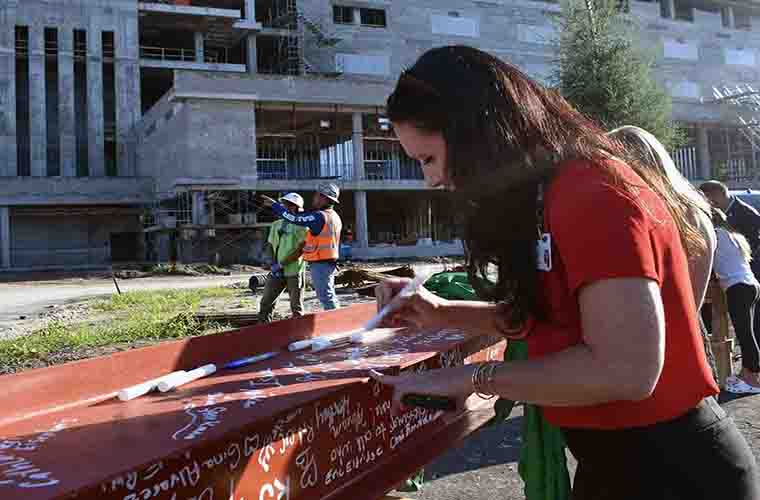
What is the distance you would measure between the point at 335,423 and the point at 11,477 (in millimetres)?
1037

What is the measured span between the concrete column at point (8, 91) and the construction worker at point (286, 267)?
110 ft

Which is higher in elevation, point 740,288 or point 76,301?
point 740,288

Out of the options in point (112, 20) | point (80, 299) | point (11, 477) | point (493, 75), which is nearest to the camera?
point (493, 75)

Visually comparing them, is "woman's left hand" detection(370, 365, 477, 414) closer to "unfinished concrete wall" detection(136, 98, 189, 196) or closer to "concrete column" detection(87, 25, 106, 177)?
"unfinished concrete wall" detection(136, 98, 189, 196)

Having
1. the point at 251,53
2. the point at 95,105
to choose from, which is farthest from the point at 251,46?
the point at 95,105

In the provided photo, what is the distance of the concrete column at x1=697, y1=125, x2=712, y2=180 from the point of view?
1593 inches

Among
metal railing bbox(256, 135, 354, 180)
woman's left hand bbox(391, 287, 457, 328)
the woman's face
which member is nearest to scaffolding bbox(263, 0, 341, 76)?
metal railing bbox(256, 135, 354, 180)

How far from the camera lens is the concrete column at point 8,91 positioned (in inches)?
1409

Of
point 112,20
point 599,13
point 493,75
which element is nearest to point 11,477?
point 493,75

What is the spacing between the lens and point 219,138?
91.9 feet

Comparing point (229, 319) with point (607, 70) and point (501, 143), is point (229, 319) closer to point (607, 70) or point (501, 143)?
point (501, 143)

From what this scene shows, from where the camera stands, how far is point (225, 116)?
28.3 meters

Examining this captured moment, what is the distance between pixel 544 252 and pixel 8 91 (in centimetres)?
4239

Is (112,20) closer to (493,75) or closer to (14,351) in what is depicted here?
(14,351)
